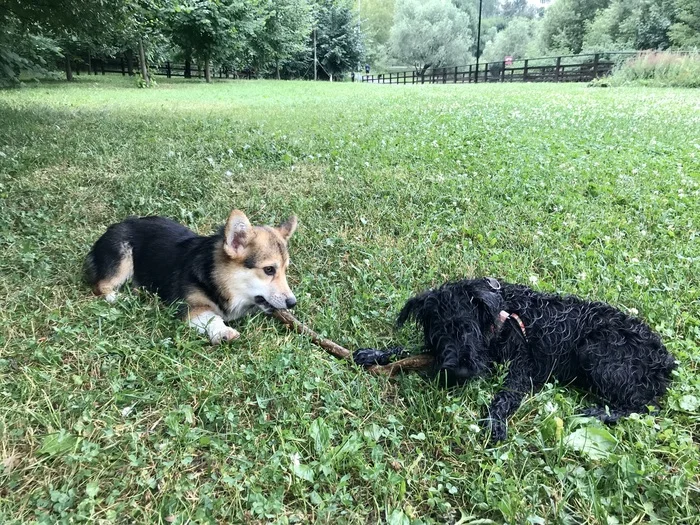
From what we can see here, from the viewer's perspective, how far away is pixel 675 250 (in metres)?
4.42

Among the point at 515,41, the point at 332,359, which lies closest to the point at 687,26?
the point at 515,41

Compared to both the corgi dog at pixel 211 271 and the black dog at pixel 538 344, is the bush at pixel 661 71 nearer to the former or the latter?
the black dog at pixel 538 344

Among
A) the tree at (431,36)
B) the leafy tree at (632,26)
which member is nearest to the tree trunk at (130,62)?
the leafy tree at (632,26)

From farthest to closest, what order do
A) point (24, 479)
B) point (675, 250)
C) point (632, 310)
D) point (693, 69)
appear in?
point (693, 69) → point (675, 250) → point (632, 310) → point (24, 479)

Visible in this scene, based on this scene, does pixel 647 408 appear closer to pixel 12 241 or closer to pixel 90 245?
pixel 90 245

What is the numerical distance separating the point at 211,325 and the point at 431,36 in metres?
88.3

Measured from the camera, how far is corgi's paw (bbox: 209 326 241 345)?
3.19m

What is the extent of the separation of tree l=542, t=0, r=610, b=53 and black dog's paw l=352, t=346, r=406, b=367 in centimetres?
7527

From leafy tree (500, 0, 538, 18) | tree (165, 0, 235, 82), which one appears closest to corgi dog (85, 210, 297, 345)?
tree (165, 0, 235, 82)

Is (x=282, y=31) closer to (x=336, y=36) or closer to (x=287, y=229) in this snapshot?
(x=336, y=36)

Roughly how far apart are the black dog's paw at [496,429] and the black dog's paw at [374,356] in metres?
0.78

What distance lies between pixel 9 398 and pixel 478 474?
256cm

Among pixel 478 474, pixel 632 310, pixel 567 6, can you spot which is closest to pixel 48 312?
pixel 478 474

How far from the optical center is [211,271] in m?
3.45
